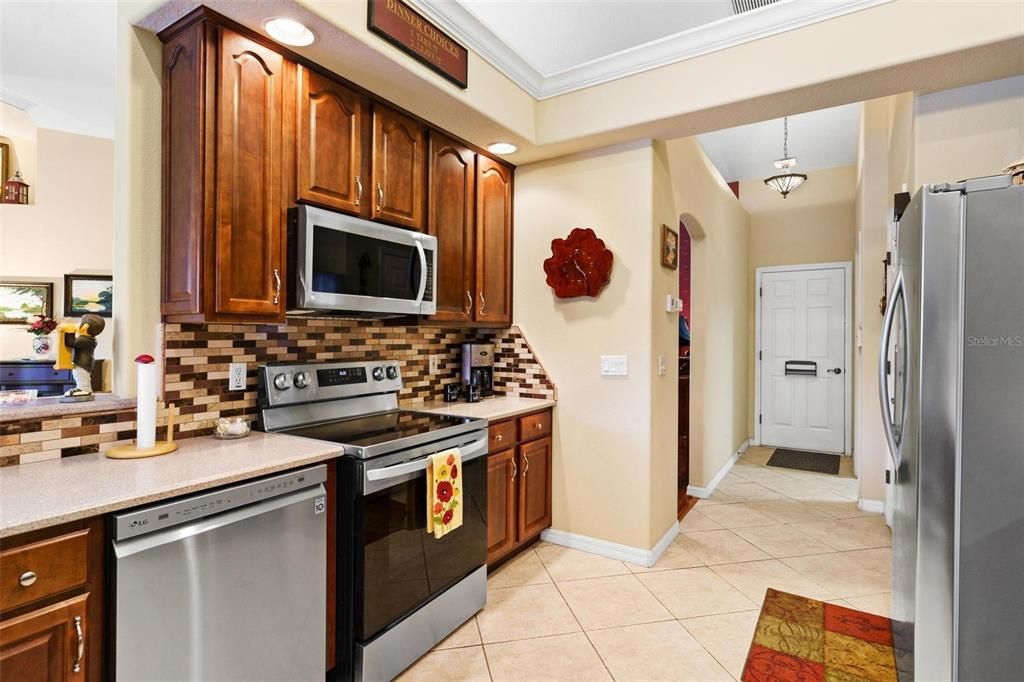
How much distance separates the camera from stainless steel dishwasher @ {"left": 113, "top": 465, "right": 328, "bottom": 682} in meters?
1.33

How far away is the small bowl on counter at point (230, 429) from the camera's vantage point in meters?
2.03

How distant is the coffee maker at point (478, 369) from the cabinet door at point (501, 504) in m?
0.53

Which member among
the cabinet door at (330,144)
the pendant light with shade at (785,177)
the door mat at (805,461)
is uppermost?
the pendant light with shade at (785,177)

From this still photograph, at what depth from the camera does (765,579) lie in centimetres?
282

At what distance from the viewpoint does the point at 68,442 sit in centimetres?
172

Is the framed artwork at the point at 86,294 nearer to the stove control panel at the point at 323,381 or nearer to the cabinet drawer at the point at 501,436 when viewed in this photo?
the stove control panel at the point at 323,381

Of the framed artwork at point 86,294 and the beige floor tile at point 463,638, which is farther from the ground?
the framed artwork at point 86,294

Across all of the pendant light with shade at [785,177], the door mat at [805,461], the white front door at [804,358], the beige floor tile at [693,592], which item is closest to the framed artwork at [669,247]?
the beige floor tile at [693,592]

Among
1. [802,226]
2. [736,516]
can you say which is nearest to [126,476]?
[736,516]

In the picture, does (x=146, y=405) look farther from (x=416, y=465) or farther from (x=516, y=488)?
(x=516, y=488)

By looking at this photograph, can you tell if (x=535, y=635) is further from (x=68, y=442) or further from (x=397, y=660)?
(x=68, y=442)

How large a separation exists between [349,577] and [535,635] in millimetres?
905

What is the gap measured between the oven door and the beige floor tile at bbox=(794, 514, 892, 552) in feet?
7.99

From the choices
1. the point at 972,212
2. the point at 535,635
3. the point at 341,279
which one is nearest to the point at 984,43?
the point at 972,212
